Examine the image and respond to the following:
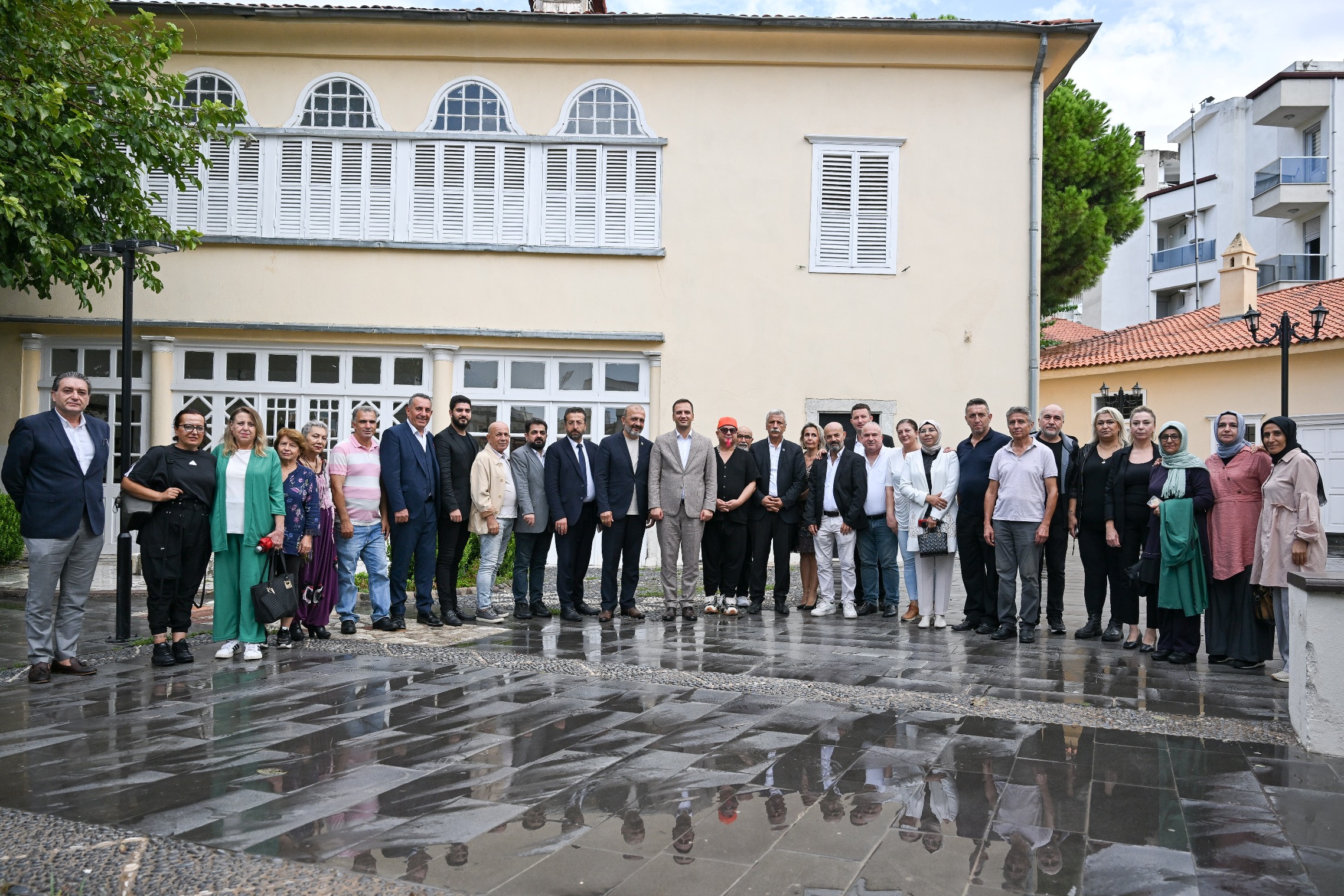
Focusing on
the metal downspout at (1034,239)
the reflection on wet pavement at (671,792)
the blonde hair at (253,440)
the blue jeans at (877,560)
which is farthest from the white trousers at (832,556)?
the metal downspout at (1034,239)

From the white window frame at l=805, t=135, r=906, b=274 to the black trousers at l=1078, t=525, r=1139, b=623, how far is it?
718 cm

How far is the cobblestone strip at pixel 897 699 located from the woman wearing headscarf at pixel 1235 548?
1.78 m

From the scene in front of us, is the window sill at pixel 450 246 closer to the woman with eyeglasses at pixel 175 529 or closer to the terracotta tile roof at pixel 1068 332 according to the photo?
the woman with eyeglasses at pixel 175 529

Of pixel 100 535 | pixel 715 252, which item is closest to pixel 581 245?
pixel 715 252

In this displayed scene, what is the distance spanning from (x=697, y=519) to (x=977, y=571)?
8.56ft

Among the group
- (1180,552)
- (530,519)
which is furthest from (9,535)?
(1180,552)

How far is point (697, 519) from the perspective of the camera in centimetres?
992

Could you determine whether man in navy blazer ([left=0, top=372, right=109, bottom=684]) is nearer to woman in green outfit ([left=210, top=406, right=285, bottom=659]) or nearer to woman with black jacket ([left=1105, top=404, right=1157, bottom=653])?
woman in green outfit ([left=210, top=406, right=285, bottom=659])

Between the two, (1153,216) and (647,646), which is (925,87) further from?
(1153,216)

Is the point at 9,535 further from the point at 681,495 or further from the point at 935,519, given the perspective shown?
the point at 935,519

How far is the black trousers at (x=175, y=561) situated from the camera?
7.37 m

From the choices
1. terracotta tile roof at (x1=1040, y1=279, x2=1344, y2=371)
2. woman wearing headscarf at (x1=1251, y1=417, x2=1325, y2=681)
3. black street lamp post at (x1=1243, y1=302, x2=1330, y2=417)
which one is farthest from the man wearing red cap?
terracotta tile roof at (x1=1040, y1=279, x2=1344, y2=371)

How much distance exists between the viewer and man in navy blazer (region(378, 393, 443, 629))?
895 centimetres

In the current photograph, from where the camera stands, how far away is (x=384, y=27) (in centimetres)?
1522
